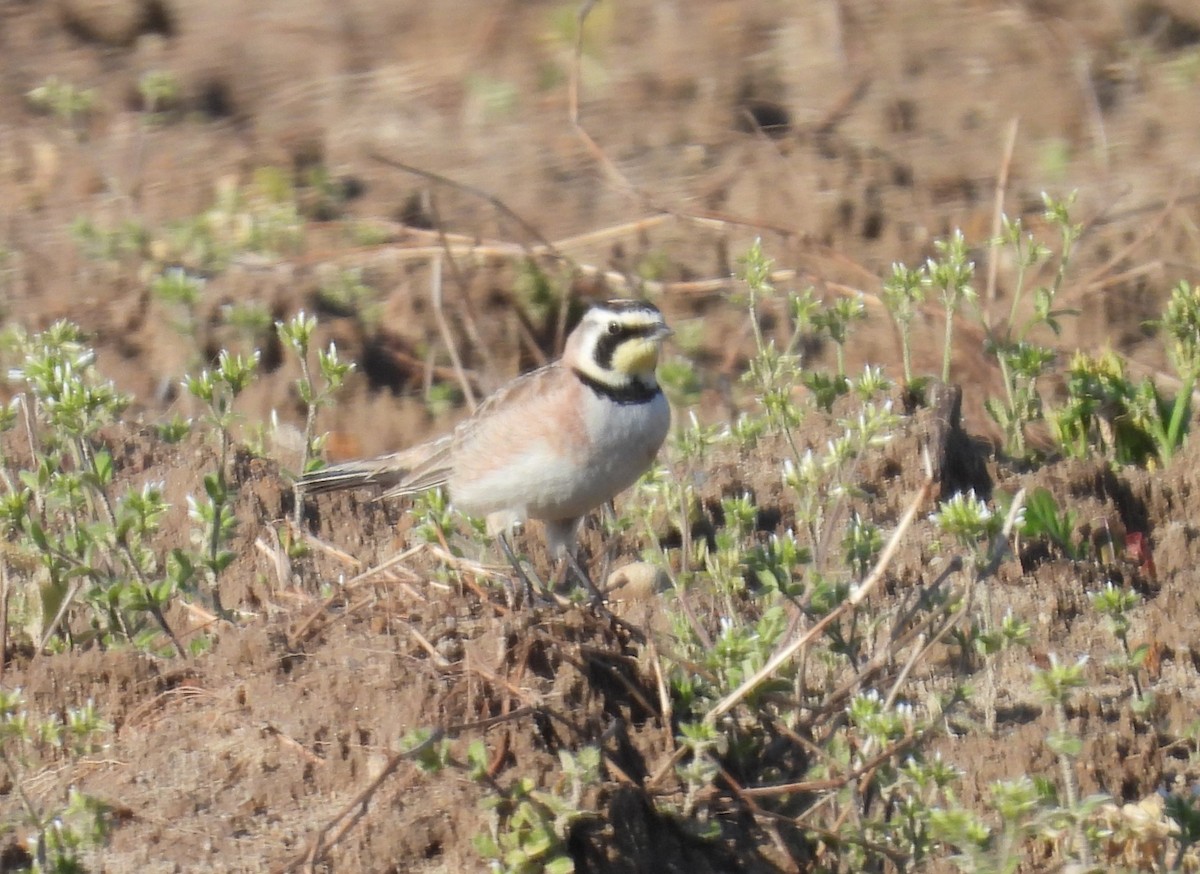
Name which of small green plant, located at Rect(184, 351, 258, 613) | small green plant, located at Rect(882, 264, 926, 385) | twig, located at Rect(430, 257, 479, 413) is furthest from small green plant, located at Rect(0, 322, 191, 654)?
small green plant, located at Rect(882, 264, 926, 385)

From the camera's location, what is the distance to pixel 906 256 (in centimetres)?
899

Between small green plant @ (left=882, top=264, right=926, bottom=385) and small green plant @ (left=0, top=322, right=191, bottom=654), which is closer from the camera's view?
small green plant @ (left=0, top=322, right=191, bottom=654)

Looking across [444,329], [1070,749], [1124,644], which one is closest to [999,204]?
[444,329]

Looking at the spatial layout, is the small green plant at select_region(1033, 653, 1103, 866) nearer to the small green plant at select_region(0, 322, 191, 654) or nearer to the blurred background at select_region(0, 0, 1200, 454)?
the small green plant at select_region(0, 322, 191, 654)

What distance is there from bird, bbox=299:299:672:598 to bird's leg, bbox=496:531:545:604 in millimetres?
10

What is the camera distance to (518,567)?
5.09m

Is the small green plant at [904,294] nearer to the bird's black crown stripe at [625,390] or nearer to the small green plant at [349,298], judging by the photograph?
the bird's black crown stripe at [625,390]

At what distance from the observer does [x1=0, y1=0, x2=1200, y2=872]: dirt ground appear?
20.7 ft

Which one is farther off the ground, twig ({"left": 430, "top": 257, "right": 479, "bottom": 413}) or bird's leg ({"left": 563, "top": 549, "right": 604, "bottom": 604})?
bird's leg ({"left": 563, "top": 549, "right": 604, "bottom": 604})

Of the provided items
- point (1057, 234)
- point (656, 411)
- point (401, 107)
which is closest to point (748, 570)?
point (656, 411)

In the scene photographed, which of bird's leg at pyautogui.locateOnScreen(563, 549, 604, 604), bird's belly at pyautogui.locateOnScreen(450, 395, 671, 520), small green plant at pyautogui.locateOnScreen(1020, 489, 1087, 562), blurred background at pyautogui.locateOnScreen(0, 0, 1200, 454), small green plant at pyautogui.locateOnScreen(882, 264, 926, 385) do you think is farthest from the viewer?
blurred background at pyautogui.locateOnScreen(0, 0, 1200, 454)

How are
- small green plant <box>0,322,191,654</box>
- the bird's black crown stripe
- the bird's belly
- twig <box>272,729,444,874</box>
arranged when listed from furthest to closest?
the bird's black crown stripe → the bird's belly → small green plant <box>0,322,191,654</box> → twig <box>272,729,444,874</box>

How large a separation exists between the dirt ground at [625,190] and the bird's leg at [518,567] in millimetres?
466

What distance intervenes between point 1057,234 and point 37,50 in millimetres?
5667
